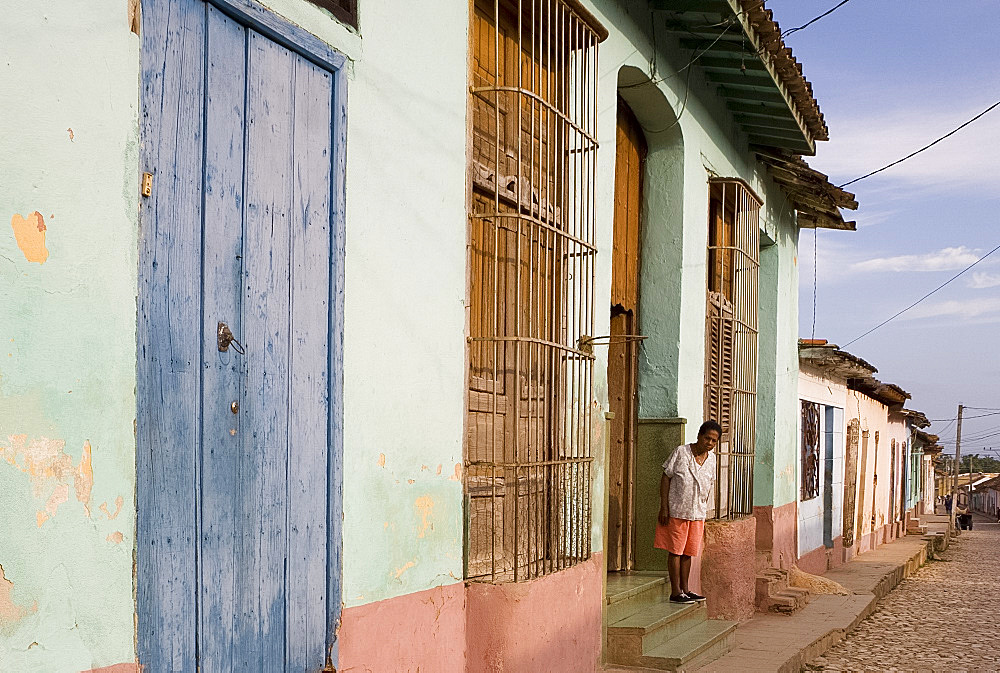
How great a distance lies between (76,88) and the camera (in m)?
2.71

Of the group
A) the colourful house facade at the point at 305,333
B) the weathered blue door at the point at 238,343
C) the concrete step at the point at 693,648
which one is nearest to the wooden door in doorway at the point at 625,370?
the colourful house facade at the point at 305,333

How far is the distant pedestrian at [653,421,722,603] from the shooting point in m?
7.44

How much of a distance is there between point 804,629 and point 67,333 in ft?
24.4

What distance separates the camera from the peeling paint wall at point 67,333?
2512mm

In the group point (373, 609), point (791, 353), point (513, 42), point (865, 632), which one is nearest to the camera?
point (373, 609)

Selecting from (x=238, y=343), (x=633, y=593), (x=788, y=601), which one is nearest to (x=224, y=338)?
(x=238, y=343)

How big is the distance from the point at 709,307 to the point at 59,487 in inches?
285

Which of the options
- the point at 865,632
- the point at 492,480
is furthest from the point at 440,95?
the point at 865,632

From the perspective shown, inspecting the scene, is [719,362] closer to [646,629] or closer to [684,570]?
[684,570]

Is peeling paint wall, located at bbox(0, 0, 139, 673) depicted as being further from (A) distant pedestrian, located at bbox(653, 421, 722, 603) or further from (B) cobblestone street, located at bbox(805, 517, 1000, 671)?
(B) cobblestone street, located at bbox(805, 517, 1000, 671)

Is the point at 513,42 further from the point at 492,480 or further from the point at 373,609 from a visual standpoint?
the point at 373,609

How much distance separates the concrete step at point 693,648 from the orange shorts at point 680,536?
1.71 feet

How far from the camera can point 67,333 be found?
2.66 m

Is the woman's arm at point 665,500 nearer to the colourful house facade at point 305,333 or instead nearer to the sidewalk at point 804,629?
the sidewalk at point 804,629
